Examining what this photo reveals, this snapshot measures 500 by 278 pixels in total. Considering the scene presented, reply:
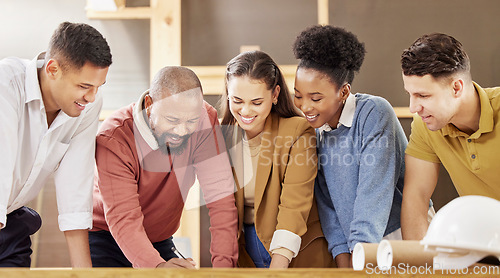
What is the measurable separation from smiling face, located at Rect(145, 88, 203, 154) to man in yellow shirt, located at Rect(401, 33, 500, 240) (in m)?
0.59

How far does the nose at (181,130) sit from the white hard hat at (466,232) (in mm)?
781

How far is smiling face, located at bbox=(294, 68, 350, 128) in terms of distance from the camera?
1.50 metres

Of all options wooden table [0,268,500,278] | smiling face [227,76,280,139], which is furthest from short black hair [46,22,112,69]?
wooden table [0,268,500,278]

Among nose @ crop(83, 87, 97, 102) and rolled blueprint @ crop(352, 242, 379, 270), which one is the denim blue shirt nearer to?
rolled blueprint @ crop(352, 242, 379, 270)

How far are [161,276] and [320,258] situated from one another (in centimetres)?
74

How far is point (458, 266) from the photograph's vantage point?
88 centimetres

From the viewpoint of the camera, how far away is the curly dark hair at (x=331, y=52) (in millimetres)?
1521

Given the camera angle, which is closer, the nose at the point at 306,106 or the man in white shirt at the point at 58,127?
the man in white shirt at the point at 58,127

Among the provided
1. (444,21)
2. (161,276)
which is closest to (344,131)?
(161,276)

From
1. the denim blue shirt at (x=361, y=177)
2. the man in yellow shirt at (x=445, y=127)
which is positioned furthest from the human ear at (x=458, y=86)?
the denim blue shirt at (x=361, y=177)

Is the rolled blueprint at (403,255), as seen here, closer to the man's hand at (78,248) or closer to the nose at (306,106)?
the nose at (306,106)

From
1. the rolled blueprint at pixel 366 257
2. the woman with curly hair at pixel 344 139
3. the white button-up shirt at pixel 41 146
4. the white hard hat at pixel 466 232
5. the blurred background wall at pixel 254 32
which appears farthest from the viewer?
the blurred background wall at pixel 254 32

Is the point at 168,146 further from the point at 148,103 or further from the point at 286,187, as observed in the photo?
the point at 286,187

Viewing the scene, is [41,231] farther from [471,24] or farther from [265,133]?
[471,24]
